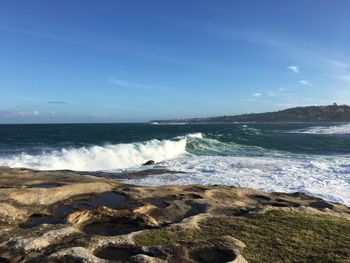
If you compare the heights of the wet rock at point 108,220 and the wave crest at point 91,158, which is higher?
the wet rock at point 108,220

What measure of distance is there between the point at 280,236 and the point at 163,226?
2.65 meters

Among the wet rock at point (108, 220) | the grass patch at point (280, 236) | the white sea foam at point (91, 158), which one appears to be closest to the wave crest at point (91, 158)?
the white sea foam at point (91, 158)

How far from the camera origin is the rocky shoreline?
7.64 meters

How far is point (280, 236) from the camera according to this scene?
8969 millimetres

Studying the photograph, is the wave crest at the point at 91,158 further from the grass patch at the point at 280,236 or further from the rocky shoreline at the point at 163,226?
the grass patch at the point at 280,236

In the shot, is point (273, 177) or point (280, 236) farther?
point (273, 177)

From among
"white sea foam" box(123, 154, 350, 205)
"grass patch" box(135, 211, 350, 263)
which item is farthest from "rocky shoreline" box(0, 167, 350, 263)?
"white sea foam" box(123, 154, 350, 205)

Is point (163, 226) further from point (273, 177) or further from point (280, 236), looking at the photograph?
point (273, 177)

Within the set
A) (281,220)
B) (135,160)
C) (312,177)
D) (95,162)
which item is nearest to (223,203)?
(281,220)

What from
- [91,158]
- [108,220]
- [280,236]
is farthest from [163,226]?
[91,158]

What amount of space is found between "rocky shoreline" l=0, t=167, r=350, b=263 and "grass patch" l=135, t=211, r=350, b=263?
2cm

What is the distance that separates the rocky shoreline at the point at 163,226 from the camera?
764 cm

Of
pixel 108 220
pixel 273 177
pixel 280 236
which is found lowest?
pixel 273 177

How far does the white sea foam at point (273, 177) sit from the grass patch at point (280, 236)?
8616 mm
